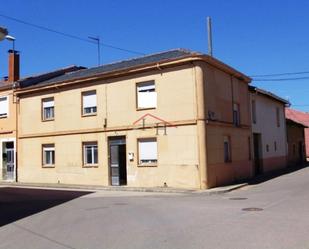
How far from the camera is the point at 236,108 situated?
26.9m

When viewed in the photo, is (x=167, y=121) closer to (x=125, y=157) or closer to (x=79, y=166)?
(x=125, y=157)

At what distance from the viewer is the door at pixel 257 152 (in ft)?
102

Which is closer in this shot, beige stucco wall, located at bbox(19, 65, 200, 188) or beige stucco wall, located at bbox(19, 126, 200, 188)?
beige stucco wall, located at bbox(19, 126, 200, 188)

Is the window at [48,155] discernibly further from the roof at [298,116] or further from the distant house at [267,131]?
the roof at [298,116]

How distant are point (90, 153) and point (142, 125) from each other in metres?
4.37

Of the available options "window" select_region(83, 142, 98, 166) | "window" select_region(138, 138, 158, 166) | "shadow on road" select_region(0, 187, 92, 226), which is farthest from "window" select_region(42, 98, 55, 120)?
"shadow on road" select_region(0, 187, 92, 226)

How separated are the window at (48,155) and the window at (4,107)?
4433 mm

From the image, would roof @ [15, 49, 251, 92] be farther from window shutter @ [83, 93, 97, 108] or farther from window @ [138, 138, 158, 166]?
window @ [138, 138, 158, 166]

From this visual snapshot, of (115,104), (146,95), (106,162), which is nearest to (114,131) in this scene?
(115,104)

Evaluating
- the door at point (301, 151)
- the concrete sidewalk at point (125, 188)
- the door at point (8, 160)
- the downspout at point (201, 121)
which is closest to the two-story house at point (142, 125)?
the downspout at point (201, 121)

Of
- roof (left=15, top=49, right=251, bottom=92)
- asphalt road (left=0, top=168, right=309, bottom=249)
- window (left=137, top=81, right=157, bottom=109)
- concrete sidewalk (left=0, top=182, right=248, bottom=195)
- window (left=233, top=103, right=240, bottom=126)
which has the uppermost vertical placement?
roof (left=15, top=49, right=251, bottom=92)

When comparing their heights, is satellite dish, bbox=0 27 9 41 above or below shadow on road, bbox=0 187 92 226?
above

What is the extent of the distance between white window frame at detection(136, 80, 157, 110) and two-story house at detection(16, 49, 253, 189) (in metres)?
0.05

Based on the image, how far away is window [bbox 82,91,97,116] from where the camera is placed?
25.9 m
